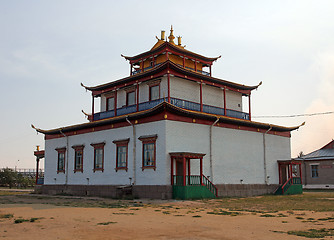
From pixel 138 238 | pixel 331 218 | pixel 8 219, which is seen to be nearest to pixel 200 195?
pixel 331 218

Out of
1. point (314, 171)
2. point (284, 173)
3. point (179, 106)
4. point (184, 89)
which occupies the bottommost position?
point (284, 173)

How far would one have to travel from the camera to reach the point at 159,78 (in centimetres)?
2672

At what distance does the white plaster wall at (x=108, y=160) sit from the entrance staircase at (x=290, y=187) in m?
10.8

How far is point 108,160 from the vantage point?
1033 inches

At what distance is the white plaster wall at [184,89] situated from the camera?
2672cm

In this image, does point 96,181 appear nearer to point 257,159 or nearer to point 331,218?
point 257,159

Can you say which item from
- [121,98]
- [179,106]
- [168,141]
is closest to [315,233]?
[168,141]

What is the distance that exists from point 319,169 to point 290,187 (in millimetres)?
13772

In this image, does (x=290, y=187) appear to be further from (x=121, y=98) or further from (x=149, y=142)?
(x=121, y=98)

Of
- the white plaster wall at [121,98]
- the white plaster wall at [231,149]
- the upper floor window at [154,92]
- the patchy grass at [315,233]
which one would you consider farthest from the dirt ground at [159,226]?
the white plaster wall at [121,98]

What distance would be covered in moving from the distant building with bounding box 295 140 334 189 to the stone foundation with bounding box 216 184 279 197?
1307cm

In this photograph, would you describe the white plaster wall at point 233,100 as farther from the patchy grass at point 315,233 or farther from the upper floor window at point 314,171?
the patchy grass at point 315,233

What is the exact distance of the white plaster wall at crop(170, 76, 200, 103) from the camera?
26.7m

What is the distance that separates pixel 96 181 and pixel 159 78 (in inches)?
337
